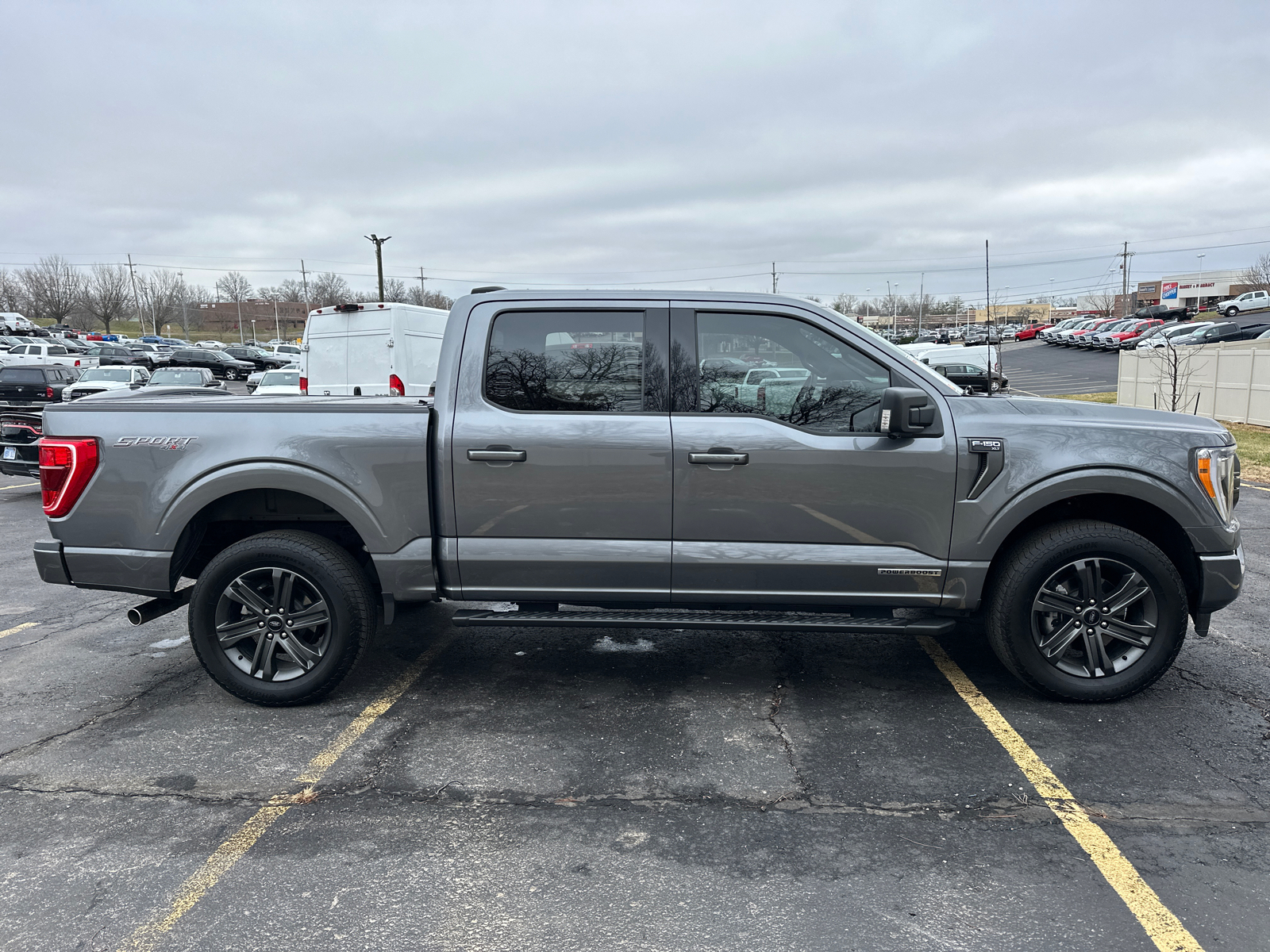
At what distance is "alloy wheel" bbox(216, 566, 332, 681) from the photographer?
13.9 ft

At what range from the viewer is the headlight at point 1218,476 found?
4.03 meters

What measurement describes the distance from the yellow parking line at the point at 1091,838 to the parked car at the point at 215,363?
49.2 metres

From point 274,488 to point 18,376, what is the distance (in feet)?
68.6

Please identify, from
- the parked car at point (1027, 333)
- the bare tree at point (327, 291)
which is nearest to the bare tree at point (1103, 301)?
the parked car at point (1027, 333)

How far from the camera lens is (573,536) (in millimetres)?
4148

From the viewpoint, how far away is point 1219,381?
19953mm

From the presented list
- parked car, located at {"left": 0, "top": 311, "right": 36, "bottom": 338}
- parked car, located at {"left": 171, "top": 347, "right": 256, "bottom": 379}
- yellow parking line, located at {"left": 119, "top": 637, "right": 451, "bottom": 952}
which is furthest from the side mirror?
parked car, located at {"left": 0, "top": 311, "right": 36, "bottom": 338}

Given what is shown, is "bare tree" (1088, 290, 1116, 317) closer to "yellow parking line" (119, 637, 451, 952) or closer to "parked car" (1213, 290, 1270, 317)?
"parked car" (1213, 290, 1270, 317)

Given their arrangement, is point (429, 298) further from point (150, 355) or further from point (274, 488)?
point (274, 488)

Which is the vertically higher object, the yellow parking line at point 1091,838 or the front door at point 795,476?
the front door at point 795,476

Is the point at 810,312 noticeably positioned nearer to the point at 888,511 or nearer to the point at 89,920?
the point at 888,511

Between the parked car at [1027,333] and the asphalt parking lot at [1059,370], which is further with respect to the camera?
the parked car at [1027,333]

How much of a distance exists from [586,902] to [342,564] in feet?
7.16

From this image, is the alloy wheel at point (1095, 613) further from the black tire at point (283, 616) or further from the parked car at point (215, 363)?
the parked car at point (215, 363)
